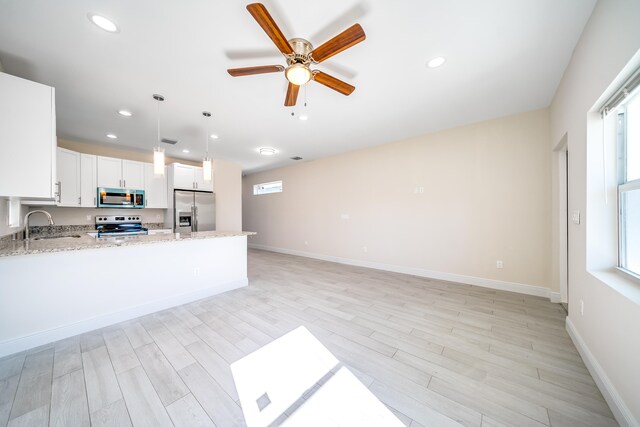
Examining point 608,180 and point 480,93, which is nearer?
point 608,180

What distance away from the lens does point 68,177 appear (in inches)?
157

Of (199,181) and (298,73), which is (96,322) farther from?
(199,181)

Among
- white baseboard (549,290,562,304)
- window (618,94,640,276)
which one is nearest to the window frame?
white baseboard (549,290,562,304)

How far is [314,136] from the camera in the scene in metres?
4.38

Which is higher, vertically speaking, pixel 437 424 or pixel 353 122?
pixel 353 122

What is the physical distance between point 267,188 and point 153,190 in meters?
3.33

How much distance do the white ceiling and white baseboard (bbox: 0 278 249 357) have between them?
8.62ft

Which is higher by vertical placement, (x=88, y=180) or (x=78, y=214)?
(x=88, y=180)

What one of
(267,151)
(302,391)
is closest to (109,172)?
(267,151)

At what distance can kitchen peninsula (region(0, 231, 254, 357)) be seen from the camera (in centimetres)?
202

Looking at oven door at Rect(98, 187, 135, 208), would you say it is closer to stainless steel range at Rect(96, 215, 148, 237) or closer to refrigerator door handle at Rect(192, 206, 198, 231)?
stainless steel range at Rect(96, 215, 148, 237)

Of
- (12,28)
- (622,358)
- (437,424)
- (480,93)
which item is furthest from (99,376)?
(480,93)

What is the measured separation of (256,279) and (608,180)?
4.49m

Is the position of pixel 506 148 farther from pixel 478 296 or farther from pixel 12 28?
pixel 12 28
